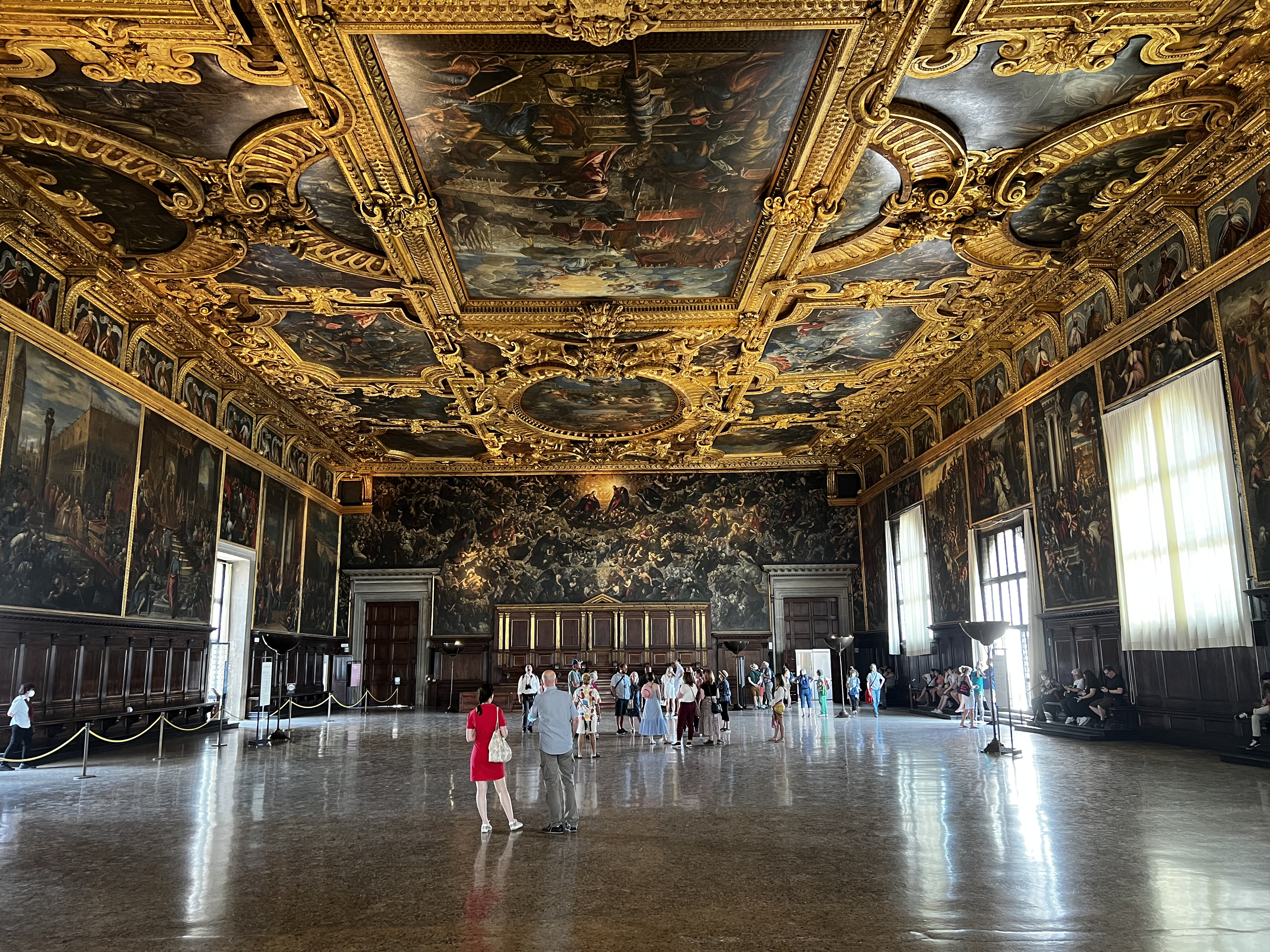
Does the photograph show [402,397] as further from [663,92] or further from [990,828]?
[990,828]

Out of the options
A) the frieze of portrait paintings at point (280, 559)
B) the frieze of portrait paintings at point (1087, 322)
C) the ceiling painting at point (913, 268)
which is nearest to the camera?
the ceiling painting at point (913, 268)

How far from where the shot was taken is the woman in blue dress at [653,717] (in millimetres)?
15875

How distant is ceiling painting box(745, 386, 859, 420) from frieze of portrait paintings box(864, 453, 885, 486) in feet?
14.1

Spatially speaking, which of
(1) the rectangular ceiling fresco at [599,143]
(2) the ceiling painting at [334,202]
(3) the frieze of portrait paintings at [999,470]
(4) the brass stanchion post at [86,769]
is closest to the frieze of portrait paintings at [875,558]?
(3) the frieze of portrait paintings at [999,470]

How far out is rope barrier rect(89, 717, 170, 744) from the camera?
41.9 ft

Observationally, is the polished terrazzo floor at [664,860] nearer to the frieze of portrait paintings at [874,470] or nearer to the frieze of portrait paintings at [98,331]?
the frieze of portrait paintings at [98,331]

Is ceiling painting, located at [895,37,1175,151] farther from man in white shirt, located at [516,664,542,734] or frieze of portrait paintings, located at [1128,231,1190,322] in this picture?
man in white shirt, located at [516,664,542,734]

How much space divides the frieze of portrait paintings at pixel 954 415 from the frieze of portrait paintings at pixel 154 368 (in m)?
18.4

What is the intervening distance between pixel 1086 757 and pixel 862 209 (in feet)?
29.2

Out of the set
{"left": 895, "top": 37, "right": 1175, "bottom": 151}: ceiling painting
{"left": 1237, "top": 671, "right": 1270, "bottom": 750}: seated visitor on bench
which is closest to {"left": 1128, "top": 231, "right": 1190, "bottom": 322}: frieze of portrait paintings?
{"left": 895, "top": 37, "right": 1175, "bottom": 151}: ceiling painting

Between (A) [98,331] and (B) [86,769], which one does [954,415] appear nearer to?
(A) [98,331]

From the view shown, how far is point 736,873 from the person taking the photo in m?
6.52

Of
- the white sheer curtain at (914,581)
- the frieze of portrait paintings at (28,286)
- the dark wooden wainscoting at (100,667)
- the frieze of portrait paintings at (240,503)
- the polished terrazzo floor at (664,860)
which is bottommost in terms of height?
the polished terrazzo floor at (664,860)

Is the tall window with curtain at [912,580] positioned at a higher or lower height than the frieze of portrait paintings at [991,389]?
lower
